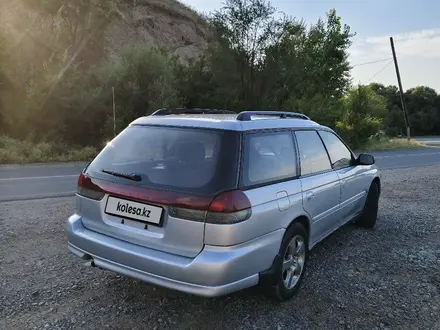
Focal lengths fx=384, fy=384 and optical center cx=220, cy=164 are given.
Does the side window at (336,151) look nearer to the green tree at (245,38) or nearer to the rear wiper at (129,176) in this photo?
the rear wiper at (129,176)

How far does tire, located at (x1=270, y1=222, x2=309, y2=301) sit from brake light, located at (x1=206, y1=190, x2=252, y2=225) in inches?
26.2

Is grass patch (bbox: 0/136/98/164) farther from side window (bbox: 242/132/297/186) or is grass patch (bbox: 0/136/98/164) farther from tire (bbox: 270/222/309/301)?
tire (bbox: 270/222/309/301)

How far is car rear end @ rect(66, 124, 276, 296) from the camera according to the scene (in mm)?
2748

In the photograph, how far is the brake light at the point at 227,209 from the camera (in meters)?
2.74

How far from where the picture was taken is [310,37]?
26094 millimetres

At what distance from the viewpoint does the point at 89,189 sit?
332 centimetres

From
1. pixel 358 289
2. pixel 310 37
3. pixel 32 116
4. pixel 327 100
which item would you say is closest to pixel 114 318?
pixel 358 289

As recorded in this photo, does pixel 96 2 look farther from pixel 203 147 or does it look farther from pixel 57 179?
pixel 203 147

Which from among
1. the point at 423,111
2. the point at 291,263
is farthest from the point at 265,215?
the point at 423,111

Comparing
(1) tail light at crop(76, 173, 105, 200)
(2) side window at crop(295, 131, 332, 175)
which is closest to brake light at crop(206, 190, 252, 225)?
(1) tail light at crop(76, 173, 105, 200)

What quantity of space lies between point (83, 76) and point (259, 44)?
399 inches

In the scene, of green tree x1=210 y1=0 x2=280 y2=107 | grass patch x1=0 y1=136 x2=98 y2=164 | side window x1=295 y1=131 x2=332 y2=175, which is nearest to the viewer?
side window x1=295 y1=131 x2=332 y2=175

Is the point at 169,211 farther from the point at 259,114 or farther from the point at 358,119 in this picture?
the point at 358,119

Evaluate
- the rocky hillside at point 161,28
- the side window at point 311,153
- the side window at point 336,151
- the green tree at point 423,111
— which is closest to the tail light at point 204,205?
the side window at point 311,153
